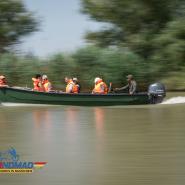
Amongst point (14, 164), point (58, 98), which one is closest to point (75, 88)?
point (58, 98)

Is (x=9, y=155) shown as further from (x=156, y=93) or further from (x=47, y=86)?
(x=156, y=93)

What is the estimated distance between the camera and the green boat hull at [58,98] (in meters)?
18.7

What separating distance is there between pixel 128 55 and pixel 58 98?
385 inches

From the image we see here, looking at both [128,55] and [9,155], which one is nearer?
[9,155]

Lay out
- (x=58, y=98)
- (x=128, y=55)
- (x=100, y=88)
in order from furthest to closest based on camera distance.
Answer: (x=128, y=55) → (x=100, y=88) → (x=58, y=98)

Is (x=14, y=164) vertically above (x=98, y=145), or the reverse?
(x=14, y=164)

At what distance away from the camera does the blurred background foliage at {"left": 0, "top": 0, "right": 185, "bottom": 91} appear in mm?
27297

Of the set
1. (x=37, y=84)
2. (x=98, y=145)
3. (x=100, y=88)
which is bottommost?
(x=98, y=145)

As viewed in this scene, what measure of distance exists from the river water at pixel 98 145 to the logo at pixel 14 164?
11 centimetres

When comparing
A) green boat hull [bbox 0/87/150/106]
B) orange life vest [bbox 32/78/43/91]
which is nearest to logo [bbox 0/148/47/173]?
green boat hull [bbox 0/87/150/106]

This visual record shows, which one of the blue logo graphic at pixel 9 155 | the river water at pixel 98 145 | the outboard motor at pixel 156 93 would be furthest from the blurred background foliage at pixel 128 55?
the blue logo graphic at pixel 9 155

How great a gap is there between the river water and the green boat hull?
5.68 ft

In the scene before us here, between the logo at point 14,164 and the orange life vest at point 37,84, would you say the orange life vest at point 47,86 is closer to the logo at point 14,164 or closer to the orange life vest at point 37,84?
the orange life vest at point 37,84

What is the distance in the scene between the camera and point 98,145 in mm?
10102
